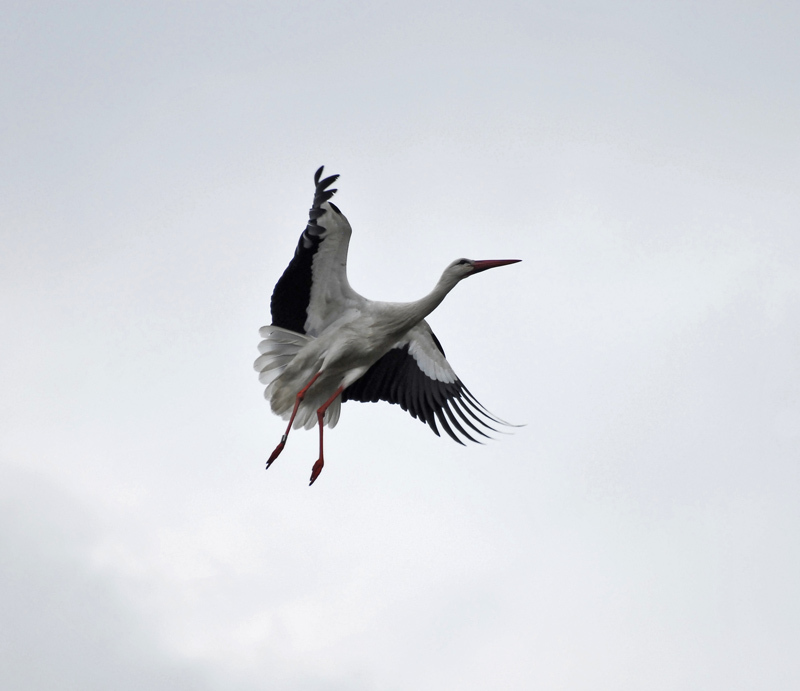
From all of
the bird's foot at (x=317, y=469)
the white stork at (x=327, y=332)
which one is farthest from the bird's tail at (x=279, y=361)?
the bird's foot at (x=317, y=469)

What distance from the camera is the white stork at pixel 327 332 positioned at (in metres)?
10.1

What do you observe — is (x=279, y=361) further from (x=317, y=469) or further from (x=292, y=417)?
(x=317, y=469)

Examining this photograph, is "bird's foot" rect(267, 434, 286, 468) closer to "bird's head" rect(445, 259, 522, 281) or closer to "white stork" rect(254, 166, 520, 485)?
"white stork" rect(254, 166, 520, 485)

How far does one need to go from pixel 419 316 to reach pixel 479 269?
0.73 metres

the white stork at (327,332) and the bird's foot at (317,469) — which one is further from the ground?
the white stork at (327,332)

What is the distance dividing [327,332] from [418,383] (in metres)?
1.44

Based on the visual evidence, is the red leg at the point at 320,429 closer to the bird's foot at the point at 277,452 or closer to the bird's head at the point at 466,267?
the bird's foot at the point at 277,452

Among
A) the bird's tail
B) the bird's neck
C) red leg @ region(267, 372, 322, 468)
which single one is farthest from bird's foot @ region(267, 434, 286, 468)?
the bird's neck

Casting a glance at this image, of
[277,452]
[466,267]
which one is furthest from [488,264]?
[277,452]

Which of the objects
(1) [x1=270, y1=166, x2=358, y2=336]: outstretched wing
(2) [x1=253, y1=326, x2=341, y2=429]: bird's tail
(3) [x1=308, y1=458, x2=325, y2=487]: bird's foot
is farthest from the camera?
(2) [x1=253, y1=326, x2=341, y2=429]: bird's tail

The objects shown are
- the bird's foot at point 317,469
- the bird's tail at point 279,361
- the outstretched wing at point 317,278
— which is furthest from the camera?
the bird's tail at point 279,361

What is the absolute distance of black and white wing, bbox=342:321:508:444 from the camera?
37.6ft

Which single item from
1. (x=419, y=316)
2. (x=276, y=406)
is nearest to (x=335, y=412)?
(x=276, y=406)

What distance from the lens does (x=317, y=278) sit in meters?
10.3
